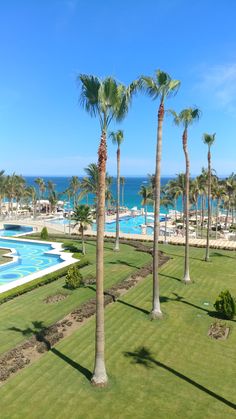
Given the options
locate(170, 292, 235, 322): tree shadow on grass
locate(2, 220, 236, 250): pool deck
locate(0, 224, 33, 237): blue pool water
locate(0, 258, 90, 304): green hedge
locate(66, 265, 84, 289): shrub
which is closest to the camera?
locate(170, 292, 235, 322): tree shadow on grass

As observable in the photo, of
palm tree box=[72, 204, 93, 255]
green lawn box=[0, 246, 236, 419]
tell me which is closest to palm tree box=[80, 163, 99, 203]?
palm tree box=[72, 204, 93, 255]

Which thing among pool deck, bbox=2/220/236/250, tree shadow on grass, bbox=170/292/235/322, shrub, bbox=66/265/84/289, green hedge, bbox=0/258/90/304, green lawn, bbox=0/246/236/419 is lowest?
green lawn, bbox=0/246/236/419

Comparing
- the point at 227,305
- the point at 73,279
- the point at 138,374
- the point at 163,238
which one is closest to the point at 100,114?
the point at 138,374

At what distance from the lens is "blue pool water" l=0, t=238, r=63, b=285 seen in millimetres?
32781

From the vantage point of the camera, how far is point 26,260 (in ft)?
126

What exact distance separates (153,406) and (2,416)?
5329 millimetres

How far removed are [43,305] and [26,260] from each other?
1646cm

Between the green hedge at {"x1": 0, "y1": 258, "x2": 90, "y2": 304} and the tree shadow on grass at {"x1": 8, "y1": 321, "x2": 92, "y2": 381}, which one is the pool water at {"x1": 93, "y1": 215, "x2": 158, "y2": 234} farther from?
the tree shadow on grass at {"x1": 8, "y1": 321, "x2": 92, "y2": 381}

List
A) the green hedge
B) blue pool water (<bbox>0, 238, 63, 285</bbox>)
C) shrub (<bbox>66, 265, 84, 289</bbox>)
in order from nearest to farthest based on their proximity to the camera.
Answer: the green hedge → shrub (<bbox>66, 265, 84, 289</bbox>) → blue pool water (<bbox>0, 238, 63, 285</bbox>)

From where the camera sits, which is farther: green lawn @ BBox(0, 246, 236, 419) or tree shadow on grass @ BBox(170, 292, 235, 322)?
tree shadow on grass @ BBox(170, 292, 235, 322)

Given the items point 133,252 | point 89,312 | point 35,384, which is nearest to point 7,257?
point 133,252

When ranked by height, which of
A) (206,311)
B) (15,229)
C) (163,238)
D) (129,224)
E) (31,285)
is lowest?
(206,311)

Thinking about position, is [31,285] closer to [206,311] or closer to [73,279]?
[73,279]

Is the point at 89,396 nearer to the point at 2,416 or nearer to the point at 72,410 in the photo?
the point at 72,410
